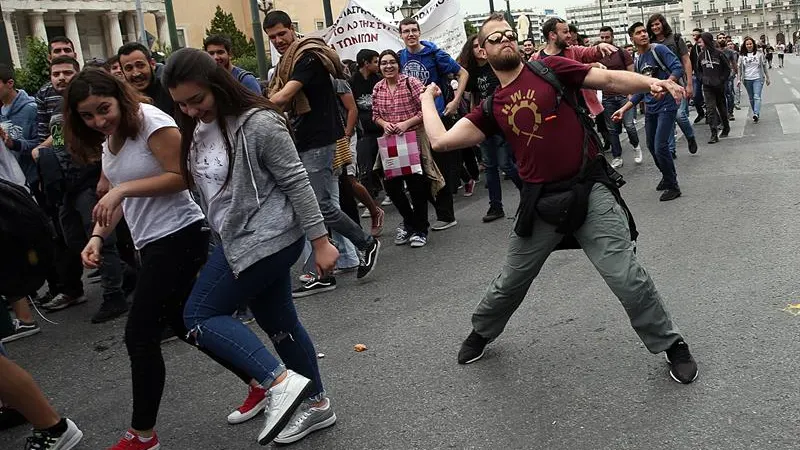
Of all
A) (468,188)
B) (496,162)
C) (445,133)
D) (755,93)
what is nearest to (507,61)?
(445,133)

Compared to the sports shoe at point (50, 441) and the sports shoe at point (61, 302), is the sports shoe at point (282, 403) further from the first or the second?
the sports shoe at point (61, 302)

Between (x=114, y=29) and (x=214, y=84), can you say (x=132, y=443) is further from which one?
(x=114, y=29)

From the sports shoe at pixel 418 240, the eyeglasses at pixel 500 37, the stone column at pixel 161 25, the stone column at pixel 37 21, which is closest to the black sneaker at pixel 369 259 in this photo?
the sports shoe at pixel 418 240

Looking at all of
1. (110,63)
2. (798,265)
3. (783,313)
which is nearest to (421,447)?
(783,313)

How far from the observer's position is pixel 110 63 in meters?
6.27

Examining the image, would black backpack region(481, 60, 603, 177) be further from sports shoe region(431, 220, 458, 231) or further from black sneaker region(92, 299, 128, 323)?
sports shoe region(431, 220, 458, 231)

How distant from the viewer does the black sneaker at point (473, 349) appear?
13.8ft

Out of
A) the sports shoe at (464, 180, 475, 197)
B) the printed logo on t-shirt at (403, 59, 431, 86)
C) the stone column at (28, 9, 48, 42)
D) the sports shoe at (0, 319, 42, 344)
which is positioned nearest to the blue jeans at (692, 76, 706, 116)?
the sports shoe at (464, 180, 475, 197)

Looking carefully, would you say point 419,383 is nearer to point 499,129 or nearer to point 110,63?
point 499,129

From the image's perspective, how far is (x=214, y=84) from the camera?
10.1 ft

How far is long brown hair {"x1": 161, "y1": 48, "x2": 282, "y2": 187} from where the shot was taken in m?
3.02

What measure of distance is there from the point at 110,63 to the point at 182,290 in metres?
3.44

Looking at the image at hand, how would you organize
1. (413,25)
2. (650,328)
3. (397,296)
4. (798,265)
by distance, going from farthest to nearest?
(413,25)
(397,296)
(798,265)
(650,328)

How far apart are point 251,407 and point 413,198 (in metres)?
3.99
